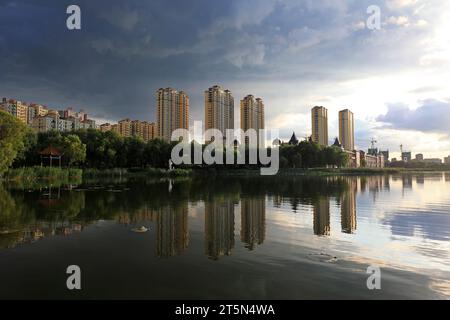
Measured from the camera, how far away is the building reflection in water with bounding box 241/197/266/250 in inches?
554

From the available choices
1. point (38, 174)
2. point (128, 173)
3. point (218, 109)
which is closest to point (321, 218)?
point (38, 174)

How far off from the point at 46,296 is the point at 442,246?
14306 mm

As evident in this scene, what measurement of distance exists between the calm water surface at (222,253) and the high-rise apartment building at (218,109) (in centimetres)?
10198

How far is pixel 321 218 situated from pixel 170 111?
4090 inches

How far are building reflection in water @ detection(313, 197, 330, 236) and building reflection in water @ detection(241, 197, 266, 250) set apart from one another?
8.96 ft

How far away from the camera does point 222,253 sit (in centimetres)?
1216

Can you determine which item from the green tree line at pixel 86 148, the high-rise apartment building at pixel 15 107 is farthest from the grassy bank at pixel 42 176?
the high-rise apartment building at pixel 15 107

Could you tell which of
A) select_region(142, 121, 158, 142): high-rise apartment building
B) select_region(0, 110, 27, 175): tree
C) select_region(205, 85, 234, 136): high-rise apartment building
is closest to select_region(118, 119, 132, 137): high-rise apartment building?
select_region(142, 121, 158, 142): high-rise apartment building

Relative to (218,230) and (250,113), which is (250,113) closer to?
(250,113)

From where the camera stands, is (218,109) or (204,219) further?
(218,109)

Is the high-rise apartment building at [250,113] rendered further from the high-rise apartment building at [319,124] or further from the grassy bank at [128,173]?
the grassy bank at [128,173]

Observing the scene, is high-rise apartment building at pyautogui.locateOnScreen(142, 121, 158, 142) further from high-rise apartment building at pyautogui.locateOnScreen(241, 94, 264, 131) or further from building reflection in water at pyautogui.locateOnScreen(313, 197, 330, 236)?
building reflection in water at pyautogui.locateOnScreen(313, 197, 330, 236)

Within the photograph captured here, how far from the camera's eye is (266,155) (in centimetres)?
11681

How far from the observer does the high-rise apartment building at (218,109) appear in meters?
121
